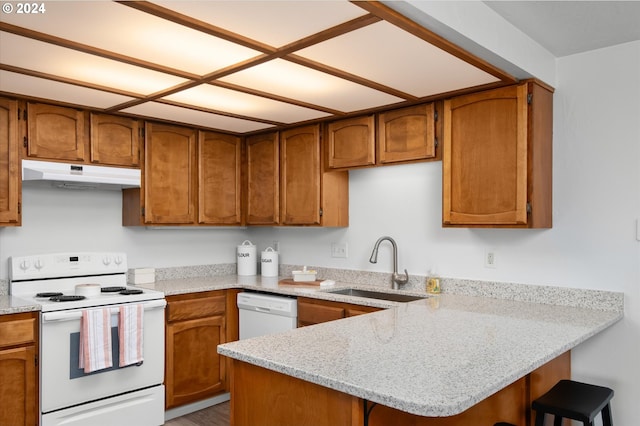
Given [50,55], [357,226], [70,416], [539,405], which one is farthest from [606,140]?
[70,416]

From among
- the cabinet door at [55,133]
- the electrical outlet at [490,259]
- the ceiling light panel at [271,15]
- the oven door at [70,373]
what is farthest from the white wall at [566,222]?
the ceiling light panel at [271,15]

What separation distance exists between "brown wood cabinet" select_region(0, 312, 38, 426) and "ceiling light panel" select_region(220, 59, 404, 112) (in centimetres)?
173

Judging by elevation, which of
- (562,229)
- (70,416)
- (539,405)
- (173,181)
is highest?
(173,181)

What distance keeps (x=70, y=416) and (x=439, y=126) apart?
9.04 feet

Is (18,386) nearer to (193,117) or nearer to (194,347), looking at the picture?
(194,347)

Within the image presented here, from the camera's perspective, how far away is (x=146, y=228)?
3.92 meters

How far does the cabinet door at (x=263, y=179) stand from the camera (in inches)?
157

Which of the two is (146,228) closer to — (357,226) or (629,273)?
(357,226)

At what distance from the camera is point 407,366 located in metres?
1.56

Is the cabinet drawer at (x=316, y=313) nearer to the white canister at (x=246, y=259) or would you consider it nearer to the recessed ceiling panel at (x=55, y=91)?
the white canister at (x=246, y=259)

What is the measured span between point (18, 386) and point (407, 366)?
7.49 feet

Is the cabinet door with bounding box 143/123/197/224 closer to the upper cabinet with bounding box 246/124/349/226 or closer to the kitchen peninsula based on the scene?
the upper cabinet with bounding box 246/124/349/226

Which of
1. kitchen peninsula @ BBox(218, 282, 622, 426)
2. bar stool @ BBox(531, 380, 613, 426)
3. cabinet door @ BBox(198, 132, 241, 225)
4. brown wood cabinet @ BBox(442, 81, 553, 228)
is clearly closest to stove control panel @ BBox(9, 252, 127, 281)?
cabinet door @ BBox(198, 132, 241, 225)

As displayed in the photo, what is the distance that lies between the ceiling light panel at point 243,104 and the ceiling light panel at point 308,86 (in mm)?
183
